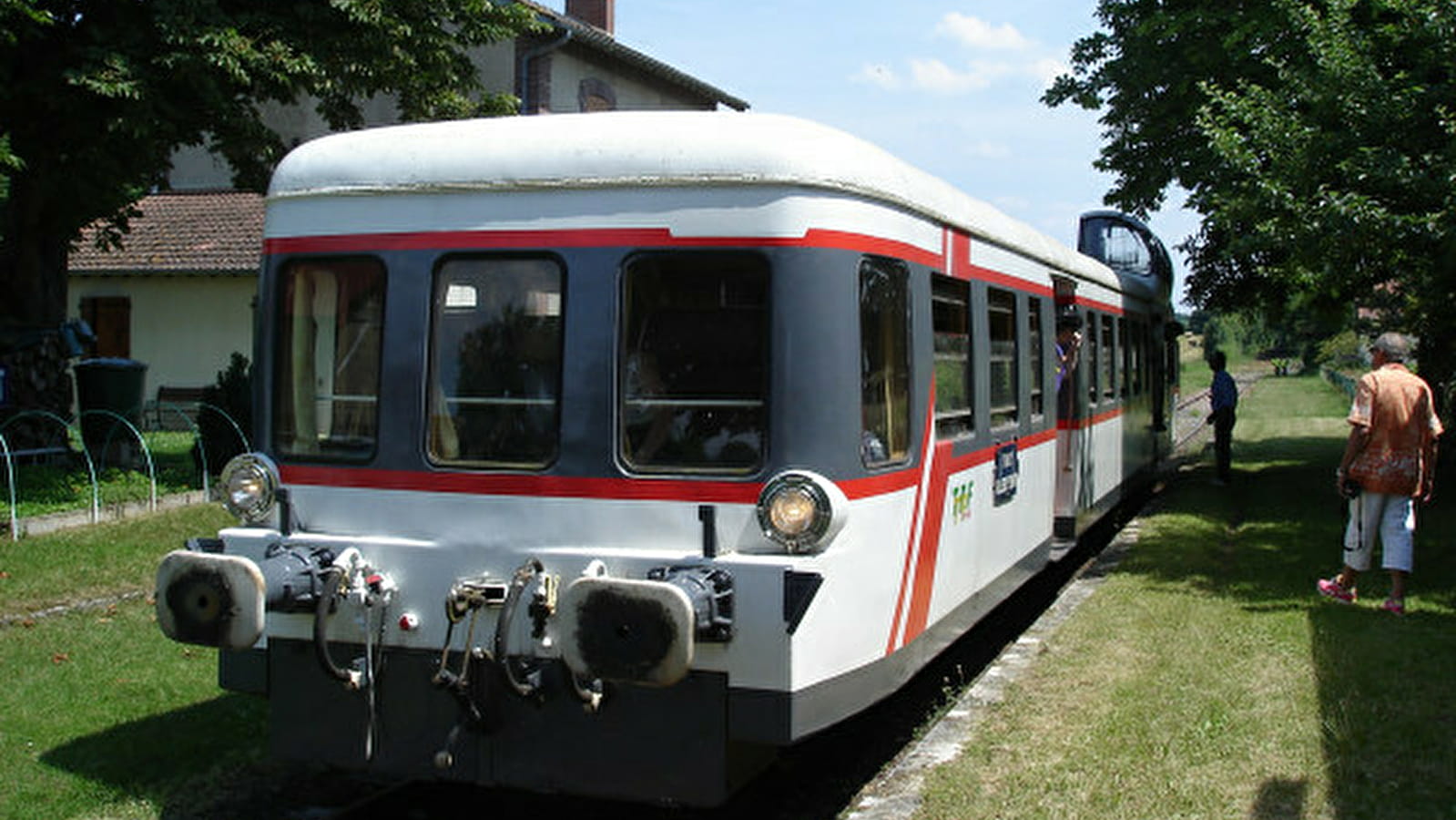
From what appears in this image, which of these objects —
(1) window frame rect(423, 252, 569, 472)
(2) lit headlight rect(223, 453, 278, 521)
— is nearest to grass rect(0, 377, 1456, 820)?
(2) lit headlight rect(223, 453, 278, 521)

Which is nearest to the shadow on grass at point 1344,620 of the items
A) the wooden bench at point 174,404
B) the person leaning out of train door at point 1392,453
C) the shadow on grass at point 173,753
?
the person leaning out of train door at point 1392,453

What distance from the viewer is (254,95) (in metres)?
15.4

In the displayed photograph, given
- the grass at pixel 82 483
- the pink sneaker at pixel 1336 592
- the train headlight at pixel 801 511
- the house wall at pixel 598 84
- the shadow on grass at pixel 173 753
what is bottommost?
the shadow on grass at pixel 173 753

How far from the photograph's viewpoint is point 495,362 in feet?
17.6

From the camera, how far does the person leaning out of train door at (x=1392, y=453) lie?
856 centimetres

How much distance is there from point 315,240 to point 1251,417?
35.0 metres

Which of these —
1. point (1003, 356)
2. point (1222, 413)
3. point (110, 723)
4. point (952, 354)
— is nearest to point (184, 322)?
point (1222, 413)

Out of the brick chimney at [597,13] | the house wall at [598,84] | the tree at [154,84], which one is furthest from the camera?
the brick chimney at [597,13]

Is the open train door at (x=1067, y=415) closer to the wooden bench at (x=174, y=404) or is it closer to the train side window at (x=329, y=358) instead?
the train side window at (x=329, y=358)

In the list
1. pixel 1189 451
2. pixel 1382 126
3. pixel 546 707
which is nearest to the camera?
pixel 546 707

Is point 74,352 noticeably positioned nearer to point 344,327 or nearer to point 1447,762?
point 344,327

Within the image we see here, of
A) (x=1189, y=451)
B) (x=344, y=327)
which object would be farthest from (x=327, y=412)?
(x=1189, y=451)

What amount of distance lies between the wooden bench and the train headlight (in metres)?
20.9

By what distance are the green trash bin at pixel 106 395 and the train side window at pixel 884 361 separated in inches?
484
